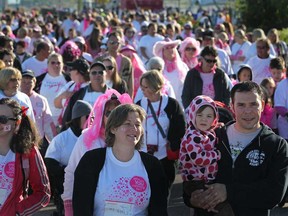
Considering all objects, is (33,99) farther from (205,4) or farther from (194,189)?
(205,4)

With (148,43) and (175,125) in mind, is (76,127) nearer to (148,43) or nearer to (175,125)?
(175,125)

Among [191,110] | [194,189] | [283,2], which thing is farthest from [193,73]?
[283,2]

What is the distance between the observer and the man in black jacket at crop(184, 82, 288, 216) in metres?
4.92

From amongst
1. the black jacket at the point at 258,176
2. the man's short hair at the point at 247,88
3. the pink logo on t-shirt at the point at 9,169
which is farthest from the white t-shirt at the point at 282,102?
the pink logo on t-shirt at the point at 9,169

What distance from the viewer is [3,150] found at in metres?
5.11

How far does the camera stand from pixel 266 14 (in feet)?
84.9

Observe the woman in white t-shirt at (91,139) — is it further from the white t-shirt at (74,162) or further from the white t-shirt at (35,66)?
the white t-shirt at (35,66)

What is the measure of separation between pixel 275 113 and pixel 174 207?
1768 millimetres

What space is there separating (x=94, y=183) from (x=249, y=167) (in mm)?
1066

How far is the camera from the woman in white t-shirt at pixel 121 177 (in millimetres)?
4715

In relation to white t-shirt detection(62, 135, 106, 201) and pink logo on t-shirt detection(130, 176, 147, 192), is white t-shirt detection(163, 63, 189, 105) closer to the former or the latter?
white t-shirt detection(62, 135, 106, 201)

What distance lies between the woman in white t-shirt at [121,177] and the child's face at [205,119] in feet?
2.42

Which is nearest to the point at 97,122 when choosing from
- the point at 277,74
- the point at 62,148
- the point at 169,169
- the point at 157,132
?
the point at 62,148

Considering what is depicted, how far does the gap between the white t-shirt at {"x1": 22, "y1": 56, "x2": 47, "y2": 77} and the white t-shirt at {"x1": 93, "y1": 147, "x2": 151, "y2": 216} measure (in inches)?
301
